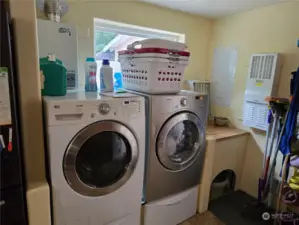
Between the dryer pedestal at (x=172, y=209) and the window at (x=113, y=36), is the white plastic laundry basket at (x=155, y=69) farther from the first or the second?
the dryer pedestal at (x=172, y=209)

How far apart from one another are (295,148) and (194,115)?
895 millimetres

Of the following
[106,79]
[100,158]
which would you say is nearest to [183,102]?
[106,79]

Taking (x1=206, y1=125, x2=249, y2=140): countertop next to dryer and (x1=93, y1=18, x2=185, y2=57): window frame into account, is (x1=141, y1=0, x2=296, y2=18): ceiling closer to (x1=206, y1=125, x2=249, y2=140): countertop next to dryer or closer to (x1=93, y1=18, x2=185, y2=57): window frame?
(x1=93, y1=18, x2=185, y2=57): window frame

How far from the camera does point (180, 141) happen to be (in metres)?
1.76

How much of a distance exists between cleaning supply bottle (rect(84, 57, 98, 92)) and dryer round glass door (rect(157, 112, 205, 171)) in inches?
25.3

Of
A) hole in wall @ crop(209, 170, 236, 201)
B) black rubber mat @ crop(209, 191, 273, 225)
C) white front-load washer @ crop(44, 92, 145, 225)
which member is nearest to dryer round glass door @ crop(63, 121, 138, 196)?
white front-load washer @ crop(44, 92, 145, 225)

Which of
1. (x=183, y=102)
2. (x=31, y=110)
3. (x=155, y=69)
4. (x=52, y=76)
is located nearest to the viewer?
(x=31, y=110)

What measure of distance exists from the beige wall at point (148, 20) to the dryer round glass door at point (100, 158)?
2.93 feet

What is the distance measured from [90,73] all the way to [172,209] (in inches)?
A: 52.4

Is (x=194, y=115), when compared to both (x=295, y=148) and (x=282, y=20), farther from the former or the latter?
(x=282, y=20)

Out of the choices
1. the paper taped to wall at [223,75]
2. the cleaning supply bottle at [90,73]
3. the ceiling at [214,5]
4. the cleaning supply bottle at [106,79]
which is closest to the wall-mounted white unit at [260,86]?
the paper taped to wall at [223,75]

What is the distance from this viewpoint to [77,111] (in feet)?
3.82

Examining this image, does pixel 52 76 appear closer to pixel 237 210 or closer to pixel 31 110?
pixel 31 110


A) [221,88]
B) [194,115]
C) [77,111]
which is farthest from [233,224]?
[77,111]
